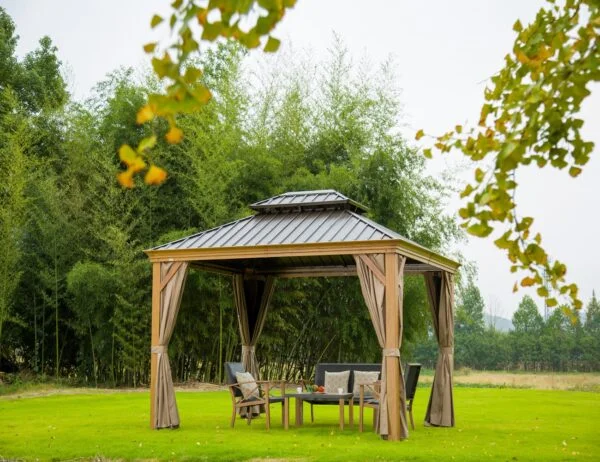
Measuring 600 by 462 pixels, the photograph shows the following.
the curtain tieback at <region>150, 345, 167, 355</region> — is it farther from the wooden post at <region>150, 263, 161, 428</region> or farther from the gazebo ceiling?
the gazebo ceiling

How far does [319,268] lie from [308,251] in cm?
230

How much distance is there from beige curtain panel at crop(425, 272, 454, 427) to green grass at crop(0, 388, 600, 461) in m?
0.24

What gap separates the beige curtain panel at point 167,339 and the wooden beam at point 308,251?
0.15 meters

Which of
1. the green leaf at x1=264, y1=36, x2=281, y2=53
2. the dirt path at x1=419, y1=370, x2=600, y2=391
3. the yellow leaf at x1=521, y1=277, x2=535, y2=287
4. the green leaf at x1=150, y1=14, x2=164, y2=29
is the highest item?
the green leaf at x1=264, y1=36, x2=281, y2=53

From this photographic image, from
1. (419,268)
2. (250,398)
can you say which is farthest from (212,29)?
(419,268)

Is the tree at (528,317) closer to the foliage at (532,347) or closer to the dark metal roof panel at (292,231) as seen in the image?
the foliage at (532,347)

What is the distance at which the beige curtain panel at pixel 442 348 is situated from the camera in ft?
30.4

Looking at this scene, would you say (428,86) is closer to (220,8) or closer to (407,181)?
(407,181)

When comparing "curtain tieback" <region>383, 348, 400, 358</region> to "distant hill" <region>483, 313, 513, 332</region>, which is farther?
"distant hill" <region>483, 313, 513, 332</region>

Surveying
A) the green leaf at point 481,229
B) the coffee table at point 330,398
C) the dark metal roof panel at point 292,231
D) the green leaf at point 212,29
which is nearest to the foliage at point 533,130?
the green leaf at point 481,229

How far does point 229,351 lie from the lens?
14.2 meters

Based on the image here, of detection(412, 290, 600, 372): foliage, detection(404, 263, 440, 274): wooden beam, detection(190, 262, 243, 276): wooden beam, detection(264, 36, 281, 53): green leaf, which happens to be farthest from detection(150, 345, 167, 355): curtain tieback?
detection(412, 290, 600, 372): foliage

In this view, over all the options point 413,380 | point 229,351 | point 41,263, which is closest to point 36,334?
point 41,263

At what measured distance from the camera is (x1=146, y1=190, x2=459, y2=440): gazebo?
8070 millimetres
